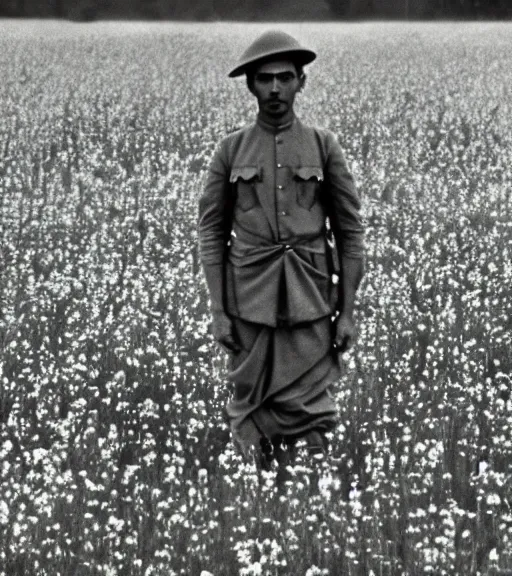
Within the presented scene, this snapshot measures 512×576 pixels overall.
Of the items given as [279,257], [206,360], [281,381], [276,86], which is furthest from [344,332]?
[206,360]

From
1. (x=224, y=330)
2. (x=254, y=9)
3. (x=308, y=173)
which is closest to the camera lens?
(x=308, y=173)

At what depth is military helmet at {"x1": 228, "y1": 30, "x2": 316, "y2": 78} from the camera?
6.32 metres

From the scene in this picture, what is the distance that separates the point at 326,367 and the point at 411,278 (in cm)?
363

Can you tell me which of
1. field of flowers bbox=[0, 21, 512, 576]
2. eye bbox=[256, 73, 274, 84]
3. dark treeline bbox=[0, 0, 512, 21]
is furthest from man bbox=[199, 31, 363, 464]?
dark treeline bbox=[0, 0, 512, 21]

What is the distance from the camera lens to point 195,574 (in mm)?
5242

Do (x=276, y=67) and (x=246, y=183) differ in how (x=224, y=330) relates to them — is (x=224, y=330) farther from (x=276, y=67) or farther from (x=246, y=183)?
(x=276, y=67)

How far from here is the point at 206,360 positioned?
8539mm

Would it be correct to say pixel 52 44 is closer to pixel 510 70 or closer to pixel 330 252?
pixel 510 70

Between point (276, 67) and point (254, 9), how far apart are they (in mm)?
13191

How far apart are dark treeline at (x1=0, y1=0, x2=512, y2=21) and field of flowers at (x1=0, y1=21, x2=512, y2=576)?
4.53 ft

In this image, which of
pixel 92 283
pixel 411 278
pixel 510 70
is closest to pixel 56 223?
pixel 92 283

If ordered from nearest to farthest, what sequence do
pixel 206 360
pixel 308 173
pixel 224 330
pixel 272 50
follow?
1. pixel 272 50
2. pixel 308 173
3. pixel 224 330
4. pixel 206 360

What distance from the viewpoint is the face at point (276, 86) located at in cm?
637

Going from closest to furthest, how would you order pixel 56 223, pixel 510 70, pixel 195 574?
pixel 195 574 < pixel 56 223 < pixel 510 70
